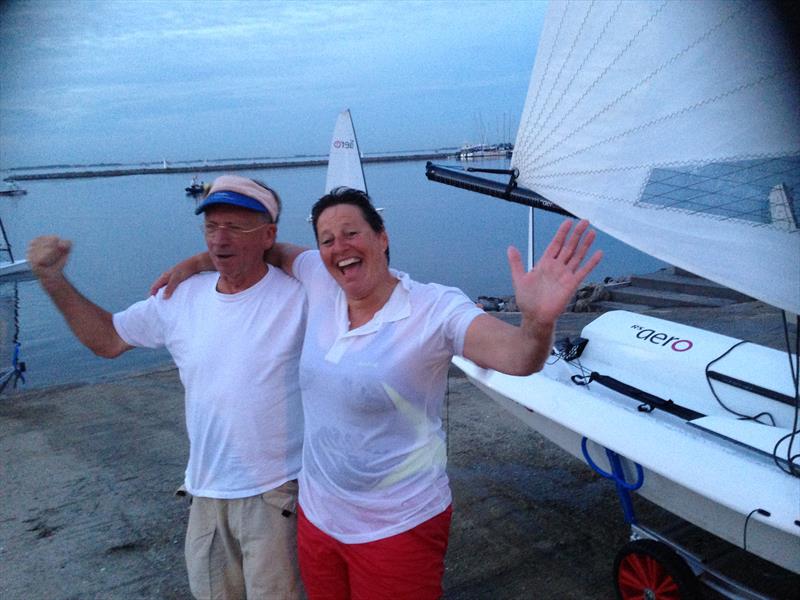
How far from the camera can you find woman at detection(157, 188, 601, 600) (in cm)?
186

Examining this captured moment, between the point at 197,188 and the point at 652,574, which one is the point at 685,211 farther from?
the point at 197,188

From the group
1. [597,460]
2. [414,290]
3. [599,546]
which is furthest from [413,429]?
[599,546]

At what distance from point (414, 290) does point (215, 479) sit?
2.86ft

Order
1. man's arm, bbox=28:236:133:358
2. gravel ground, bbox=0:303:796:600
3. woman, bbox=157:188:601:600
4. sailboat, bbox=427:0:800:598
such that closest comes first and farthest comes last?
woman, bbox=157:188:601:600
man's arm, bbox=28:236:133:358
sailboat, bbox=427:0:800:598
gravel ground, bbox=0:303:796:600

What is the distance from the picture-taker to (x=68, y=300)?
2271 millimetres

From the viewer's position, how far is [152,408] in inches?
259

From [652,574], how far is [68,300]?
2481 millimetres

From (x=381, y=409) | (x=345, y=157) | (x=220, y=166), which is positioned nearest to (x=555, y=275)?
(x=381, y=409)

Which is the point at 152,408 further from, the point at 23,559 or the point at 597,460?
the point at 597,460

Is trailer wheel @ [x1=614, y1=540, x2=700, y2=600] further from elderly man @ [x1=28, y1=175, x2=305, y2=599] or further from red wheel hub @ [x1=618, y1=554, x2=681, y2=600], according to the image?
elderly man @ [x1=28, y1=175, x2=305, y2=599]

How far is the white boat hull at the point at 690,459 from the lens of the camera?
7.92ft

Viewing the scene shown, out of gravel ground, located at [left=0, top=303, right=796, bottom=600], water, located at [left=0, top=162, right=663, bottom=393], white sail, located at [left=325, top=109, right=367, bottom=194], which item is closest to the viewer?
gravel ground, located at [left=0, top=303, right=796, bottom=600]

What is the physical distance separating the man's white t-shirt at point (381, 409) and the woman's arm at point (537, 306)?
9cm

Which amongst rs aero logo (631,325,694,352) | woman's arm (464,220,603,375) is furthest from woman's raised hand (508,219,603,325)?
rs aero logo (631,325,694,352)
